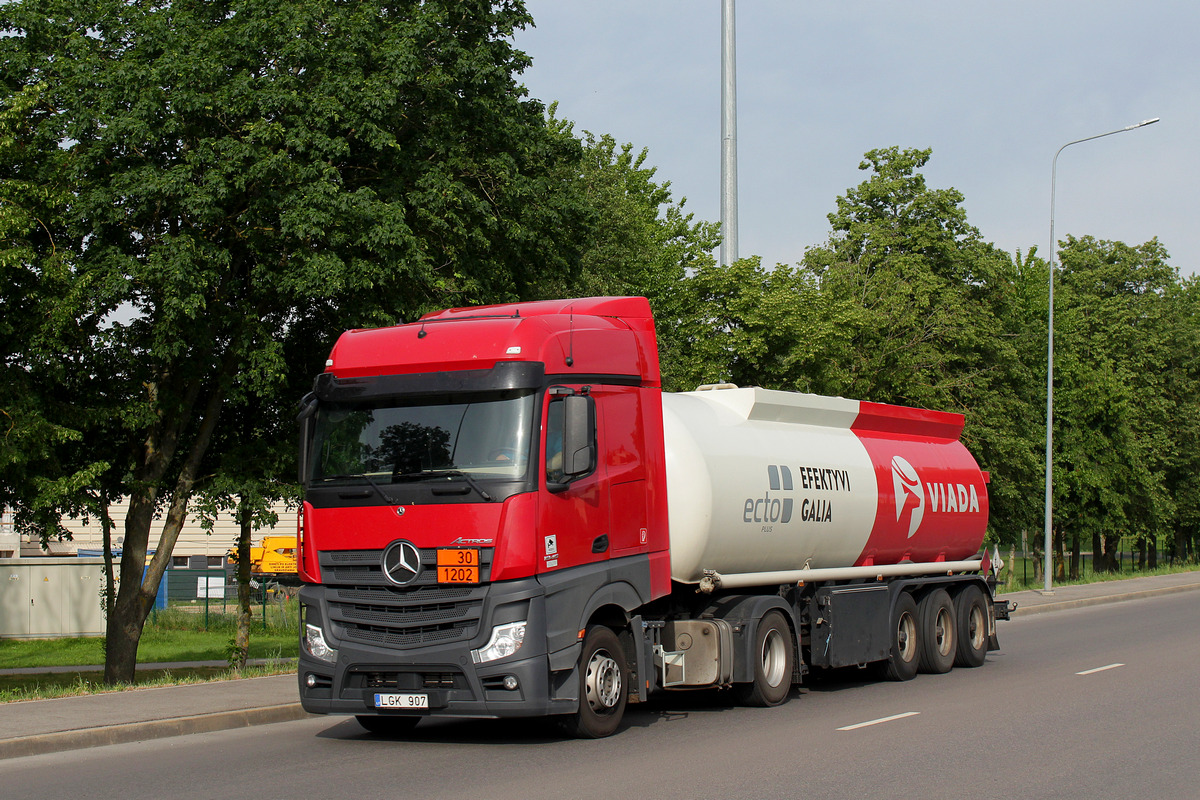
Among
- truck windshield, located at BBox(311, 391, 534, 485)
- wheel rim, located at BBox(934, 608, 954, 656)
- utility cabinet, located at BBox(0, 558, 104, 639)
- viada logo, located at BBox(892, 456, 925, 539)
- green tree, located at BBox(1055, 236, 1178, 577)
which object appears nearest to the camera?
truck windshield, located at BBox(311, 391, 534, 485)

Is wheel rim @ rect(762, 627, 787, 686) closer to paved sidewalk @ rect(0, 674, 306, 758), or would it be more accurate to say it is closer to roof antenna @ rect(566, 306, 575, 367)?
roof antenna @ rect(566, 306, 575, 367)

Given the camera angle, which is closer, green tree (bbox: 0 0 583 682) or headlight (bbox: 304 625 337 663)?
headlight (bbox: 304 625 337 663)

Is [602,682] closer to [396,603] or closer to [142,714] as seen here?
[396,603]

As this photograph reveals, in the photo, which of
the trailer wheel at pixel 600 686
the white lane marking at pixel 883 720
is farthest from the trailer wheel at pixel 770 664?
the trailer wheel at pixel 600 686

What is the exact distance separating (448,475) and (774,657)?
489cm

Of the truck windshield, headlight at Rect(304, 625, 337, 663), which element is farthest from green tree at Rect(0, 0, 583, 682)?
headlight at Rect(304, 625, 337, 663)

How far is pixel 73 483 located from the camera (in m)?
15.8

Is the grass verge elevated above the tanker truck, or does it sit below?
below

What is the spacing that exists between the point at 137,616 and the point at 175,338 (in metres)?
5.17

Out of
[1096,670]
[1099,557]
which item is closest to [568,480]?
[1096,670]

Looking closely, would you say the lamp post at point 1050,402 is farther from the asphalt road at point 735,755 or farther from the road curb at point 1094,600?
the asphalt road at point 735,755

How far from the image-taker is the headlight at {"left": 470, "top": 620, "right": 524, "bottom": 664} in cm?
953

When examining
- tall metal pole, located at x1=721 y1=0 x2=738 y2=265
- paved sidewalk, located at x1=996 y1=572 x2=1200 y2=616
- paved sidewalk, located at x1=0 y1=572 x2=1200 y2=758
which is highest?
tall metal pole, located at x1=721 y1=0 x2=738 y2=265

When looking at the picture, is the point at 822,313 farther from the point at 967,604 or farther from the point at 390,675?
the point at 390,675
